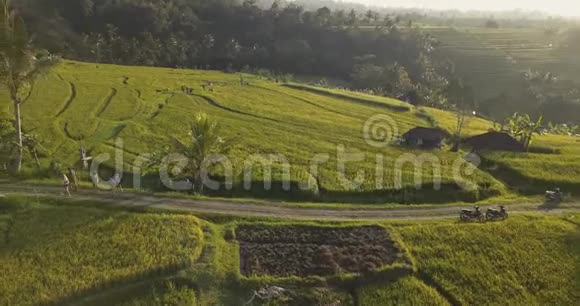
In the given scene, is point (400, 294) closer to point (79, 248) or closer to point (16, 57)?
point (79, 248)

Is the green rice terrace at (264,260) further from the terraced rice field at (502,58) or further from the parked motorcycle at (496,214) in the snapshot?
the terraced rice field at (502,58)

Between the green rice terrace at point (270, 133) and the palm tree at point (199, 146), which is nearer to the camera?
the palm tree at point (199, 146)

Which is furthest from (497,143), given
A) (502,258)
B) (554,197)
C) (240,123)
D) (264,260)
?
(264,260)

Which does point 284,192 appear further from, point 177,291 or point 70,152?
point 70,152

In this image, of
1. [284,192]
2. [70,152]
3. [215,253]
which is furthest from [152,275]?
[70,152]

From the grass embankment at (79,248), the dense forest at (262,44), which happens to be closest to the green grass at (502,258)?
the grass embankment at (79,248)
